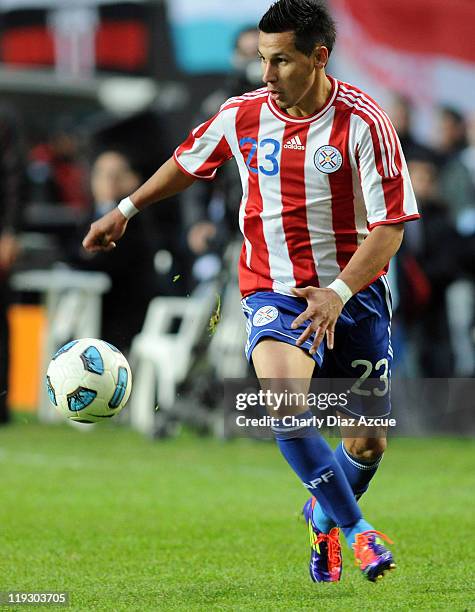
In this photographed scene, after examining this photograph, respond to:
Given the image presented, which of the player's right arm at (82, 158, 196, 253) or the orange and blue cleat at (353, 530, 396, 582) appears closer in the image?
the orange and blue cleat at (353, 530, 396, 582)

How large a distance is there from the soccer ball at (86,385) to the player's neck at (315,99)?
4.23 ft

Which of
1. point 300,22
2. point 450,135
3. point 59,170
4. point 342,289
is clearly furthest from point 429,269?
point 59,170

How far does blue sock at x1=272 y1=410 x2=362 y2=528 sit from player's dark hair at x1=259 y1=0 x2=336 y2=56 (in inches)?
56.9

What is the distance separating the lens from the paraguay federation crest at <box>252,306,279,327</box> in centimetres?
566

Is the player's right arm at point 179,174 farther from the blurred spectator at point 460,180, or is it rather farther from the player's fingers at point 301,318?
the blurred spectator at point 460,180

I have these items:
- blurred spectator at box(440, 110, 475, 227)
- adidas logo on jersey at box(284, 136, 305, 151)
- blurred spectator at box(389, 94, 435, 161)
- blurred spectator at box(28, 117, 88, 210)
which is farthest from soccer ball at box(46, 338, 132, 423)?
blurred spectator at box(28, 117, 88, 210)

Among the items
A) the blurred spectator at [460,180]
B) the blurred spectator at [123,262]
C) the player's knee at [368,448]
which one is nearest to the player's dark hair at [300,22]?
the player's knee at [368,448]

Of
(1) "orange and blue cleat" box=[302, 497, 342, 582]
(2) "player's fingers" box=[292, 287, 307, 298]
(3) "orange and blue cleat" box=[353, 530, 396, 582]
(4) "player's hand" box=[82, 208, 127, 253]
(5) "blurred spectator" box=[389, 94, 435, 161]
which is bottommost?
(1) "orange and blue cleat" box=[302, 497, 342, 582]

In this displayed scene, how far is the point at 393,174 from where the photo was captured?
18.1 feet

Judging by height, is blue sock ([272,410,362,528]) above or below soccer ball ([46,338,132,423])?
below

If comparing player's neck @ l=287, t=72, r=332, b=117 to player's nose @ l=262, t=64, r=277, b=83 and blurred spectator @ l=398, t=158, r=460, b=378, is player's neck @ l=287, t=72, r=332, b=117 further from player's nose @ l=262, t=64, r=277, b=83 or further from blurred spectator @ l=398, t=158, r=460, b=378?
blurred spectator @ l=398, t=158, r=460, b=378

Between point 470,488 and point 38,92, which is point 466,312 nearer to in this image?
point 470,488

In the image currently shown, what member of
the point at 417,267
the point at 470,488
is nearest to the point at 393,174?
the point at 470,488

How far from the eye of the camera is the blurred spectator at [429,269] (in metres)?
12.3
